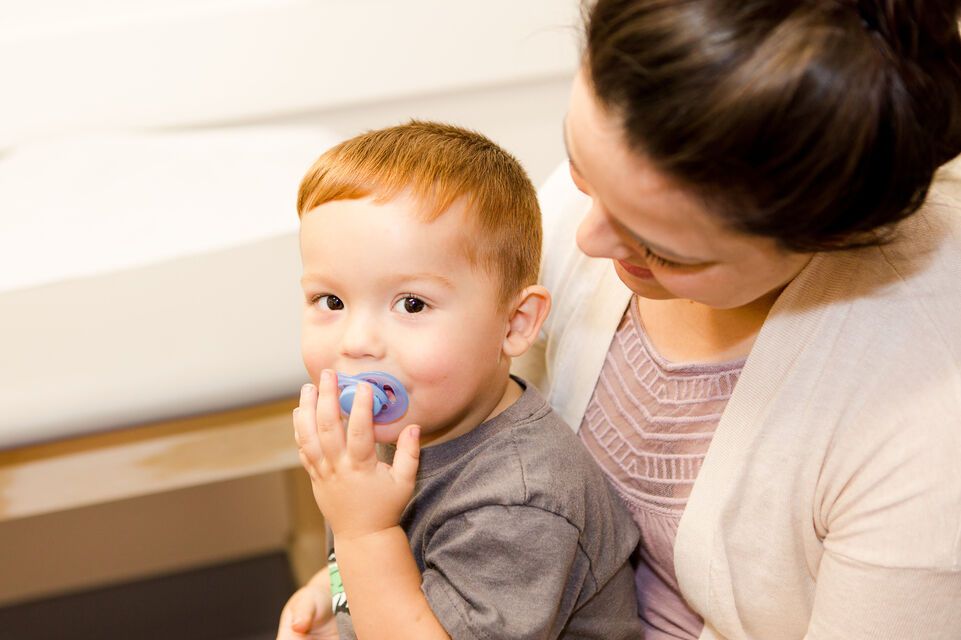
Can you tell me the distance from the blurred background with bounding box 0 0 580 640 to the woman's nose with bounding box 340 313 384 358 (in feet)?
0.69

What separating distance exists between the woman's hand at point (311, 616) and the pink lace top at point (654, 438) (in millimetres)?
310

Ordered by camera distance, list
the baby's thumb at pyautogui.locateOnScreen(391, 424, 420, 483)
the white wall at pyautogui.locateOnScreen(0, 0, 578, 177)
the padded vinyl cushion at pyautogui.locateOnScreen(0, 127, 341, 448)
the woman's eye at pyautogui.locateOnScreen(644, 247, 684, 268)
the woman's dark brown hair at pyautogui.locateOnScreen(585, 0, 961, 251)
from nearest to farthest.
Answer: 1. the woman's dark brown hair at pyautogui.locateOnScreen(585, 0, 961, 251)
2. the woman's eye at pyautogui.locateOnScreen(644, 247, 684, 268)
3. the baby's thumb at pyautogui.locateOnScreen(391, 424, 420, 483)
4. the padded vinyl cushion at pyautogui.locateOnScreen(0, 127, 341, 448)
5. the white wall at pyautogui.locateOnScreen(0, 0, 578, 177)

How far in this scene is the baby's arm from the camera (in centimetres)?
78

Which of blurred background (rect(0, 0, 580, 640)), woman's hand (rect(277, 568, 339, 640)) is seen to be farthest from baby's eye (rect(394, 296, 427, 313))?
woman's hand (rect(277, 568, 339, 640))

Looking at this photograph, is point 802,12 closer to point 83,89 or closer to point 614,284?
point 614,284

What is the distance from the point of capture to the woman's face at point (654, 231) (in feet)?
2.10

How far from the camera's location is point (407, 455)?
0.79m

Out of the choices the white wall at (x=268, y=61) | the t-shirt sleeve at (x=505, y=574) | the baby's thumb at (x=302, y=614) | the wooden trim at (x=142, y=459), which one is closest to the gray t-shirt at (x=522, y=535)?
the t-shirt sleeve at (x=505, y=574)

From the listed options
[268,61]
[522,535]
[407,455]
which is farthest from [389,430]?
[268,61]

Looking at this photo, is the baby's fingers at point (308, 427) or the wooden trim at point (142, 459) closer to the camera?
the baby's fingers at point (308, 427)

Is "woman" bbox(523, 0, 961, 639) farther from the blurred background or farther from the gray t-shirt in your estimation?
the blurred background

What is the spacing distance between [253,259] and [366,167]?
0.99ft

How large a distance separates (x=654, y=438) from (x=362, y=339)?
272mm

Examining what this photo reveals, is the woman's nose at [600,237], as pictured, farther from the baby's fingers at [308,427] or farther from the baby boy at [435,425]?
the baby's fingers at [308,427]
